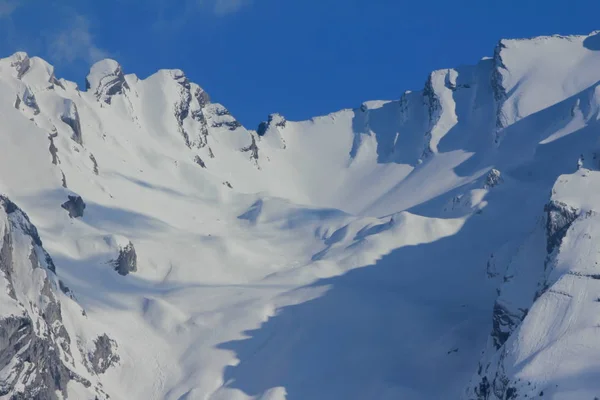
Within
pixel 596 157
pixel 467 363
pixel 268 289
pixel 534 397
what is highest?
pixel 596 157

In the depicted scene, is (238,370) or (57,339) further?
(238,370)

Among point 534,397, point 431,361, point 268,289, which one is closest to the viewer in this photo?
point 534,397

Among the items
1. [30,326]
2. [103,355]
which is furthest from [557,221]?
[30,326]

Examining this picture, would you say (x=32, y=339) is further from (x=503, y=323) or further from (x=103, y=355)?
(x=503, y=323)

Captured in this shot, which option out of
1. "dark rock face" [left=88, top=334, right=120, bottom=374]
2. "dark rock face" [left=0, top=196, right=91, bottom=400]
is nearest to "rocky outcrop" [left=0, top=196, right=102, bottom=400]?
"dark rock face" [left=0, top=196, right=91, bottom=400]

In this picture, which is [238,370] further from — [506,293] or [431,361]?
[506,293]

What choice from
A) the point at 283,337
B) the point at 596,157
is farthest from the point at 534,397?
the point at 596,157

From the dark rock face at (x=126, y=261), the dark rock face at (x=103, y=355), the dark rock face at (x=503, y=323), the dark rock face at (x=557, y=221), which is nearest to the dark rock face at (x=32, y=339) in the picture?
the dark rock face at (x=103, y=355)
